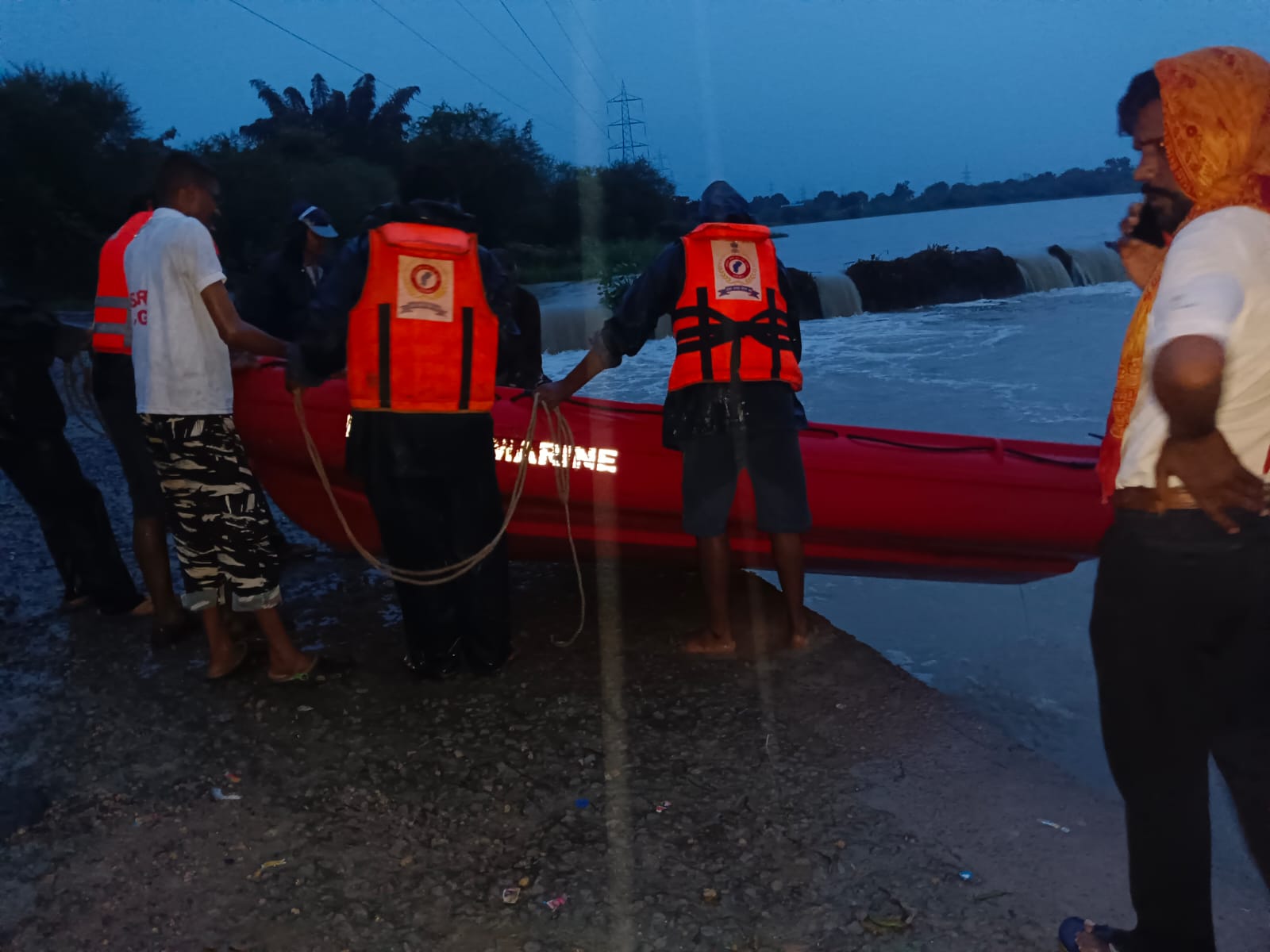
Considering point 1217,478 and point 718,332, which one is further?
point 718,332

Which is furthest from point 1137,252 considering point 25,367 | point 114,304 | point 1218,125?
point 25,367

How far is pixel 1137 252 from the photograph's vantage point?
5.28 ft

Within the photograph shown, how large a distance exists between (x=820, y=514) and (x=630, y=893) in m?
1.79

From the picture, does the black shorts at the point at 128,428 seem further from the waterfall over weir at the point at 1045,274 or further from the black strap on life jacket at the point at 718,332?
the waterfall over weir at the point at 1045,274

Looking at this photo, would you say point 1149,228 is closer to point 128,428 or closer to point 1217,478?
point 1217,478

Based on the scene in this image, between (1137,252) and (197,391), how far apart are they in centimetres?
236

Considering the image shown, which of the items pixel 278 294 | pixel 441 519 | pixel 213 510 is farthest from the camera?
pixel 278 294

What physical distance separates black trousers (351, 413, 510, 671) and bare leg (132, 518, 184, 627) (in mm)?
853

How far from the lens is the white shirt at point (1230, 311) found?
1.29 meters

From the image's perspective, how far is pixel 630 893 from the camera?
2033 mm

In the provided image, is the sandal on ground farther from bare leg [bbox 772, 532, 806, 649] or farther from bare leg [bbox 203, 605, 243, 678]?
bare leg [bbox 772, 532, 806, 649]

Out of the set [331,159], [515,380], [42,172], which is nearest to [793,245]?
[331,159]

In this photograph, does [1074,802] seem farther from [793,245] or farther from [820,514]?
[793,245]

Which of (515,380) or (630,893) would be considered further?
(515,380)
